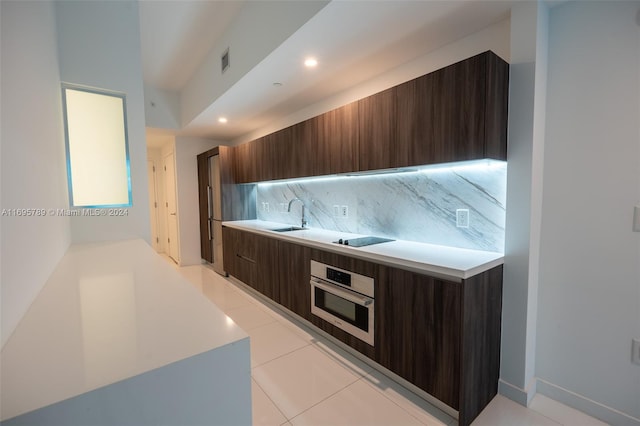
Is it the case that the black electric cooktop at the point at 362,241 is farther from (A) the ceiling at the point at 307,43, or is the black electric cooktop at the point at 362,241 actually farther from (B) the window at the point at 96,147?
(B) the window at the point at 96,147

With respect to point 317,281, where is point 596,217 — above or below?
above

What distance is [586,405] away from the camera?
1.67m

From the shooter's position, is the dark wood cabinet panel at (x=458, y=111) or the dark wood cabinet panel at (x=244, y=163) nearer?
the dark wood cabinet panel at (x=458, y=111)

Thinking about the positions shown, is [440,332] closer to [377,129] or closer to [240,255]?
[377,129]

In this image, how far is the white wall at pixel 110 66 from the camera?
207 centimetres

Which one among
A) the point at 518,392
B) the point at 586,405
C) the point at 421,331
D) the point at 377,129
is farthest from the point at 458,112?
the point at 586,405

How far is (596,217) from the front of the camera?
1.62 m

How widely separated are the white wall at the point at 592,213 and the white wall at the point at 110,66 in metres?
2.97

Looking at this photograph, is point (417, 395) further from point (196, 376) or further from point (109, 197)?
point (109, 197)

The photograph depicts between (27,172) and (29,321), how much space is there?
64cm

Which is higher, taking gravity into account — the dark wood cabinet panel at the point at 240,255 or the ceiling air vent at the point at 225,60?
the ceiling air vent at the point at 225,60

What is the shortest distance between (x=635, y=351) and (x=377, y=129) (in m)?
1.97

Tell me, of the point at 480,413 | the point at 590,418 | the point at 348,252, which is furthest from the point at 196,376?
the point at 590,418

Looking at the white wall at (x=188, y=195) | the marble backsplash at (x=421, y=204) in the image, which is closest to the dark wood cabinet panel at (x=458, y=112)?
the marble backsplash at (x=421, y=204)
